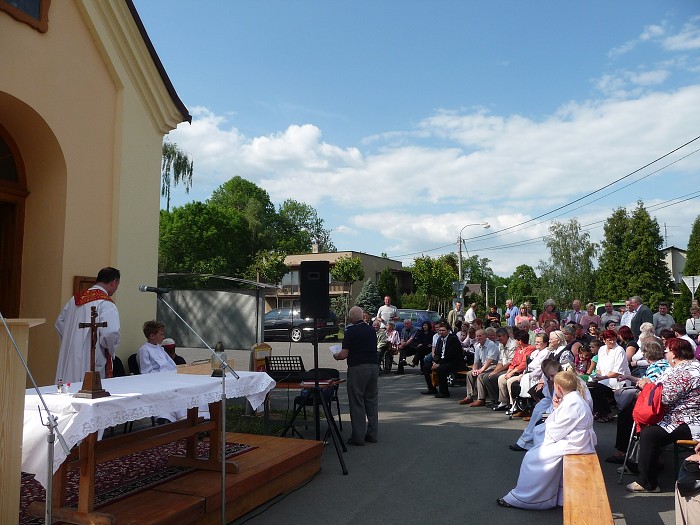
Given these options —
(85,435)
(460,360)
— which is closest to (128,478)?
(85,435)

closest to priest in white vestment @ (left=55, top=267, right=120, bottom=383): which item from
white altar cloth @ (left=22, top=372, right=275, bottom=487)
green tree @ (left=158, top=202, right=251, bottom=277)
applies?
white altar cloth @ (left=22, top=372, right=275, bottom=487)

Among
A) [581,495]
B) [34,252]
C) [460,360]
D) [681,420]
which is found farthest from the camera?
[460,360]

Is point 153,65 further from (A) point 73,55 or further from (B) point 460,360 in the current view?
(B) point 460,360

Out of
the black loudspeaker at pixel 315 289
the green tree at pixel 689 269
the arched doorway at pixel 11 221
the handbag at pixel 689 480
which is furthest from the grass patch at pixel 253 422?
the green tree at pixel 689 269

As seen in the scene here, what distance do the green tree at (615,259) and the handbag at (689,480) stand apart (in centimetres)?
3601

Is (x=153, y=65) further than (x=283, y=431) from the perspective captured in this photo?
Yes

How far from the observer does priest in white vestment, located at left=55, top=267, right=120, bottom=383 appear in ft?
18.6

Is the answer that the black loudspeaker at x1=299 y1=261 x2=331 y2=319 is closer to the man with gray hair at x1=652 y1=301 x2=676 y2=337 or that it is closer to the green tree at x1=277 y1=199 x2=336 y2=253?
the man with gray hair at x1=652 y1=301 x2=676 y2=337

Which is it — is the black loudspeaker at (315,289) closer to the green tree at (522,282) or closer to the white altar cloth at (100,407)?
the white altar cloth at (100,407)

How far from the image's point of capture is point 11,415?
11.8 feet

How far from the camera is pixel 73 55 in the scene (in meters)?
7.66

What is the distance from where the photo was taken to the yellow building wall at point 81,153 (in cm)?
718

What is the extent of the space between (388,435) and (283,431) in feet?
5.19

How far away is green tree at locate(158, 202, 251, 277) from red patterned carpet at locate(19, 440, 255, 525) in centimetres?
4464
